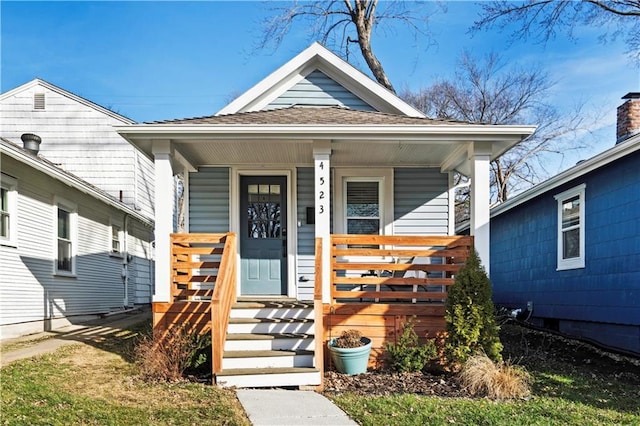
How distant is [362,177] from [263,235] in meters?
2.04

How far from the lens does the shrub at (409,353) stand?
6.19m

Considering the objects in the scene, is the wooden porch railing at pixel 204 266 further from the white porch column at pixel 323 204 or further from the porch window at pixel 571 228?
the porch window at pixel 571 228

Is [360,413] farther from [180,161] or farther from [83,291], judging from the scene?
[83,291]

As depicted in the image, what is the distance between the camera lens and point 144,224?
1598 centimetres

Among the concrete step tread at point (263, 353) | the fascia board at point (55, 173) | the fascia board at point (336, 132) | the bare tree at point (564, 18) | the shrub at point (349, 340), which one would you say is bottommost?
the concrete step tread at point (263, 353)

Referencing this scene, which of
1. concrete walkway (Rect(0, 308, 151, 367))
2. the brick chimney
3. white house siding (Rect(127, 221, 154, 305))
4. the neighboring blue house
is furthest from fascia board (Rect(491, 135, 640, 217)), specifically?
white house siding (Rect(127, 221, 154, 305))

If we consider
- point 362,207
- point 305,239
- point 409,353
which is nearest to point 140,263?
point 305,239

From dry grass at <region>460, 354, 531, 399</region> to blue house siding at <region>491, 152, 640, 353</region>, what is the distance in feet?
10.9

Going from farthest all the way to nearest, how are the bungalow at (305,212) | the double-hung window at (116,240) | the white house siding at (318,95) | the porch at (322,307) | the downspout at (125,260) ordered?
the downspout at (125,260)
the double-hung window at (116,240)
the white house siding at (318,95)
the bungalow at (305,212)
the porch at (322,307)

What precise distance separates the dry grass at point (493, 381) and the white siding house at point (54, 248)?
7442 millimetres

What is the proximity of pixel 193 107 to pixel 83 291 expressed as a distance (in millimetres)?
21090

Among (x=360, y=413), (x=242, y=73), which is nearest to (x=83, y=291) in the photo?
(x=360, y=413)

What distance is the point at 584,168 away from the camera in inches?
333

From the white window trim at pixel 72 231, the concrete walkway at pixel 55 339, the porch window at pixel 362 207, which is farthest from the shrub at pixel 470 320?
the white window trim at pixel 72 231
